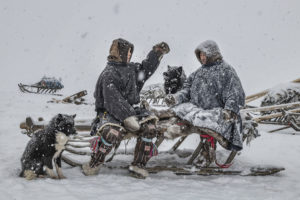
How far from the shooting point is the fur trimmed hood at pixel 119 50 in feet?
9.12

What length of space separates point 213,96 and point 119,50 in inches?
51.3

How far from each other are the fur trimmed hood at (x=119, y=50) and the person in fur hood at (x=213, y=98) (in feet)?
2.79

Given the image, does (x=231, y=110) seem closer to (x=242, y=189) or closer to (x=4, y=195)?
(x=242, y=189)

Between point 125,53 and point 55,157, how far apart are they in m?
1.43

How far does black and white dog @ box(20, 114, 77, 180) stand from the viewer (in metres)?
2.30

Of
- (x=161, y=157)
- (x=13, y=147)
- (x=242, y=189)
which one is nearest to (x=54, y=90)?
(x=13, y=147)

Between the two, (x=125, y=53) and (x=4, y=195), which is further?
(x=125, y=53)

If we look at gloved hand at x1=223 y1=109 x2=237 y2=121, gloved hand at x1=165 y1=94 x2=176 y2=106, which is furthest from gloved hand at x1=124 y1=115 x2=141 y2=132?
gloved hand at x1=223 y1=109 x2=237 y2=121

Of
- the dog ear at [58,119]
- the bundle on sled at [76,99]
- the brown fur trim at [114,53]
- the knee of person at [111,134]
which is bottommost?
the knee of person at [111,134]

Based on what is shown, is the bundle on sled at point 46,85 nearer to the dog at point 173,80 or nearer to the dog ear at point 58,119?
the dog at point 173,80

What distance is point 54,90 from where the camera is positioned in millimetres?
20375

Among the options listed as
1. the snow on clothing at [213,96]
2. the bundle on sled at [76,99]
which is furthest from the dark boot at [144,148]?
the bundle on sled at [76,99]

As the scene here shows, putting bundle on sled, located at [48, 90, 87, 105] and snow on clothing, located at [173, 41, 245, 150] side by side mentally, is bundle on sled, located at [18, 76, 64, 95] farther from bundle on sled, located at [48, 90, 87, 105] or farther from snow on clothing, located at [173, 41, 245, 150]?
snow on clothing, located at [173, 41, 245, 150]

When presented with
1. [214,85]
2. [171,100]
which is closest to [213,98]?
[214,85]
